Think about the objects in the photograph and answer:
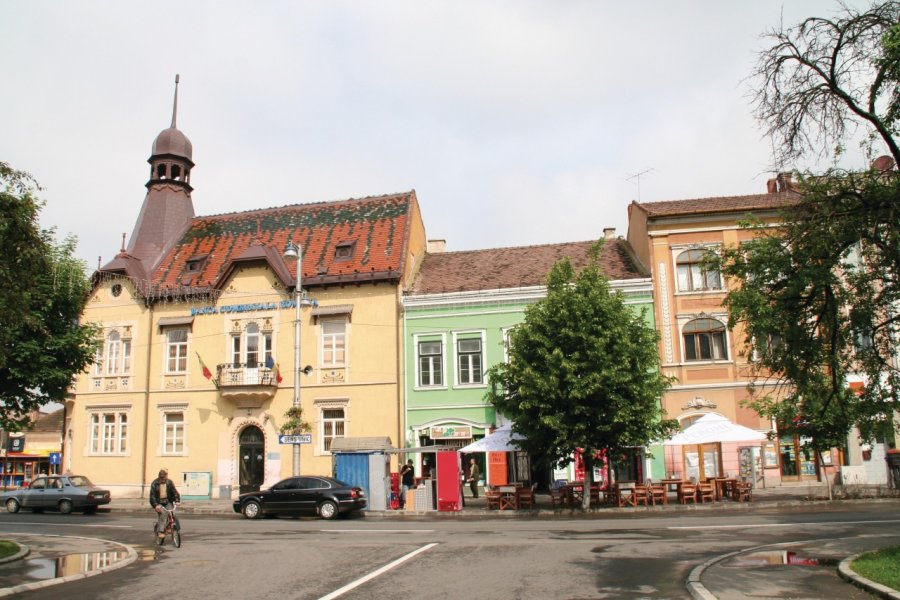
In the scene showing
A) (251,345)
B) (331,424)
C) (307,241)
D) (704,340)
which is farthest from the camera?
(307,241)

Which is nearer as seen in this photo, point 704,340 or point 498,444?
point 498,444

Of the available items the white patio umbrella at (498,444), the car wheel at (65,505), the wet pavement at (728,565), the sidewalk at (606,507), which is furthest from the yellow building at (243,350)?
the wet pavement at (728,565)

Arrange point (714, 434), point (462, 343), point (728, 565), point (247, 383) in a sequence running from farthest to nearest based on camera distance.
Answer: point (247, 383), point (462, 343), point (714, 434), point (728, 565)

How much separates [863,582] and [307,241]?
29622 millimetres

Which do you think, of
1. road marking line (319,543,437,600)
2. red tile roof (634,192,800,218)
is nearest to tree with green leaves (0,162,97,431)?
road marking line (319,543,437,600)

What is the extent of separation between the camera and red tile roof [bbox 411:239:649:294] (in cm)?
3288

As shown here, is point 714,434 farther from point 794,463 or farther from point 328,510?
point 328,510

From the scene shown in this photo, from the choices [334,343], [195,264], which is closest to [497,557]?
[334,343]

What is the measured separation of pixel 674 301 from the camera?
30.8 m

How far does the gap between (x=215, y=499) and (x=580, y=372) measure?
17387 mm

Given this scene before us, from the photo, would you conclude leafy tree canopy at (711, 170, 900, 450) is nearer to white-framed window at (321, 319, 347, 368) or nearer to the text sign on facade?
the text sign on facade

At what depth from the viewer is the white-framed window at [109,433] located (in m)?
34.8

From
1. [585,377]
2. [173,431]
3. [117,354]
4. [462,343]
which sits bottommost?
[173,431]

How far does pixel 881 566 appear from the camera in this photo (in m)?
10.7
